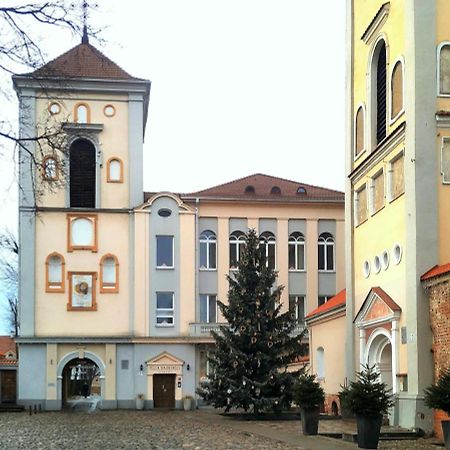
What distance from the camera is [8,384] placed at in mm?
60062

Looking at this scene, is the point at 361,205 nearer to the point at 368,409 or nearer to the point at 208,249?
the point at 368,409

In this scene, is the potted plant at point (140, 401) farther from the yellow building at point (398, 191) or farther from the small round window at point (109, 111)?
the yellow building at point (398, 191)

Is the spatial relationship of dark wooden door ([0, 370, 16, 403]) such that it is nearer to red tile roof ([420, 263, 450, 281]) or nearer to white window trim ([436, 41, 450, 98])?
red tile roof ([420, 263, 450, 281])

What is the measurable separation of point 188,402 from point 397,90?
84.2 feet

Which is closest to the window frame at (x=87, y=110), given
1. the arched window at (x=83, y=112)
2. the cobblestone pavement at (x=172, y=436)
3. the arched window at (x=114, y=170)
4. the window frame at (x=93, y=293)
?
the arched window at (x=83, y=112)

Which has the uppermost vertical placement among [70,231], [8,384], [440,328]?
[70,231]

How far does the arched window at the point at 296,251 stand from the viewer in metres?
51.5

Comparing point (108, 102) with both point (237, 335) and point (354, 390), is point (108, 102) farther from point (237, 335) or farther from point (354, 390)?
point (354, 390)

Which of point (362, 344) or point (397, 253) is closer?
point (397, 253)

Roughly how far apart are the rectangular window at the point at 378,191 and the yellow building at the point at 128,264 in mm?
18291

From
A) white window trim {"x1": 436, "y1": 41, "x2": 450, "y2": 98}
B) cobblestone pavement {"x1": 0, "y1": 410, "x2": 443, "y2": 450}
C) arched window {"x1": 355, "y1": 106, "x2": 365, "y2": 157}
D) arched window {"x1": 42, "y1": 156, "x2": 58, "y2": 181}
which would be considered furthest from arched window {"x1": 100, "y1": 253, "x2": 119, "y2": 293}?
arched window {"x1": 42, "y1": 156, "x2": 58, "y2": 181}

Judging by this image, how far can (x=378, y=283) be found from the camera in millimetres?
28672

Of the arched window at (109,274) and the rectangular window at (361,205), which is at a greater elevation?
the rectangular window at (361,205)

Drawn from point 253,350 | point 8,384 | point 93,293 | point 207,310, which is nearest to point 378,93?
point 253,350
